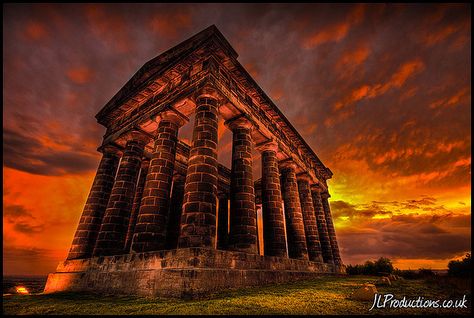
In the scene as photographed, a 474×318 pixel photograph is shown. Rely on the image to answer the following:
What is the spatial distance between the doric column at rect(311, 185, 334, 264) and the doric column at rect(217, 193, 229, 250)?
26.8 ft

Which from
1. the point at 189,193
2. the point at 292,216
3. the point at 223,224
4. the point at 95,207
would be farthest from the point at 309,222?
the point at 95,207

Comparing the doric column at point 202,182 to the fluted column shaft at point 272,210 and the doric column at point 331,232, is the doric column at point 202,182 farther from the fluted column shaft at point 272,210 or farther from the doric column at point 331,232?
the doric column at point 331,232

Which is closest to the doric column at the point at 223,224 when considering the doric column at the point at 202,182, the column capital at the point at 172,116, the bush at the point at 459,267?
the column capital at the point at 172,116

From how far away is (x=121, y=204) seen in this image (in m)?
10.9

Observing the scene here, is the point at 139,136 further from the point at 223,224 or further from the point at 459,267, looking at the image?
the point at 459,267

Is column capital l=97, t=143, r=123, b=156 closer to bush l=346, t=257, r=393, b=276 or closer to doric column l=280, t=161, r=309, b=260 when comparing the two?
doric column l=280, t=161, r=309, b=260

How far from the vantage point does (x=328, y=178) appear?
922 inches

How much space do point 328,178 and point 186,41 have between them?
19.3 meters

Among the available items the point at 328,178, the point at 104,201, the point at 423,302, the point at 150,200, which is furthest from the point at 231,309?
the point at 328,178

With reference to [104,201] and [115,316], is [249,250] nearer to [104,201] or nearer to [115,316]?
[115,316]

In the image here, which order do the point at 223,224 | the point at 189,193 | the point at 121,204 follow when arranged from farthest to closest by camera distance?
the point at 223,224 → the point at 121,204 → the point at 189,193

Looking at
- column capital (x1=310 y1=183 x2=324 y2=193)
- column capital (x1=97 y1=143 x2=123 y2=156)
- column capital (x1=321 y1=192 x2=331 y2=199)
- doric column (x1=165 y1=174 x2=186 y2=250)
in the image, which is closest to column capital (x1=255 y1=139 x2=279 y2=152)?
doric column (x1=165 y1=174 x2=186 y2=250)

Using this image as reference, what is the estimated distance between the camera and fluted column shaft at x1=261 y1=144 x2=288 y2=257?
11422 mm

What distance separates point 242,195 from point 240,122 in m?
3.97
